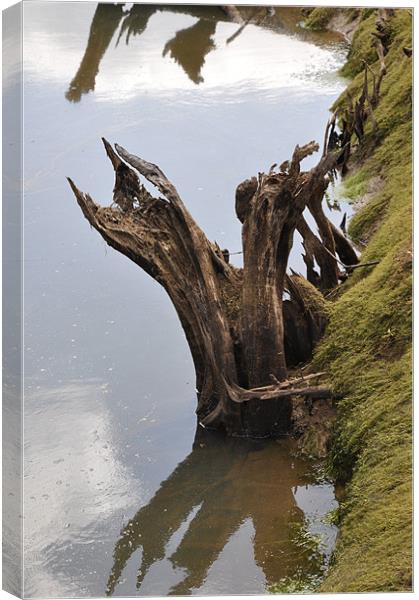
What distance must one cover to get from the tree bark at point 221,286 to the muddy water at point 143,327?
38cm

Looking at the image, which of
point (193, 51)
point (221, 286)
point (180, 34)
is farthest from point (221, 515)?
point (193, 51)

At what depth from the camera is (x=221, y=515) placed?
299 inches

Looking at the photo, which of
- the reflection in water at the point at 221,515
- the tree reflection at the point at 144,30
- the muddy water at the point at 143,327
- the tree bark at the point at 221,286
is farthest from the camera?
the tree reflection at the point at 144,30

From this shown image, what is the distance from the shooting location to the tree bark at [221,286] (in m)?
8.11

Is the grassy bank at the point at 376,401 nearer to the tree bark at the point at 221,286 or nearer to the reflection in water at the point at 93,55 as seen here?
the tree bark at the point at 221,286

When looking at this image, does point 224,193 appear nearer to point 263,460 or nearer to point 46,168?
point 46,168

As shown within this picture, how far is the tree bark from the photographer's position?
8109 millimetres

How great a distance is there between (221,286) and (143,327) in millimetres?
1444

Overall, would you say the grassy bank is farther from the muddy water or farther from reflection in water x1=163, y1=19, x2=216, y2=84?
reflection in water x1=163, y1=19, x2=216, y2=84

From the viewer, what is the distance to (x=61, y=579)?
6.61 m

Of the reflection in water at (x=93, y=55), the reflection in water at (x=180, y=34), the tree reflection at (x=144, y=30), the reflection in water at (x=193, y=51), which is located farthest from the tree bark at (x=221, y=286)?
the reflection in water at (x=193, y=51)

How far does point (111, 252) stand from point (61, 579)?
14.9 feet

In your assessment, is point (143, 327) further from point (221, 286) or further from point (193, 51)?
Answer: point (193, 51)

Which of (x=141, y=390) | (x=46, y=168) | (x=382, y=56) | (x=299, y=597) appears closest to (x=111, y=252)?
(x=46, y=168)
